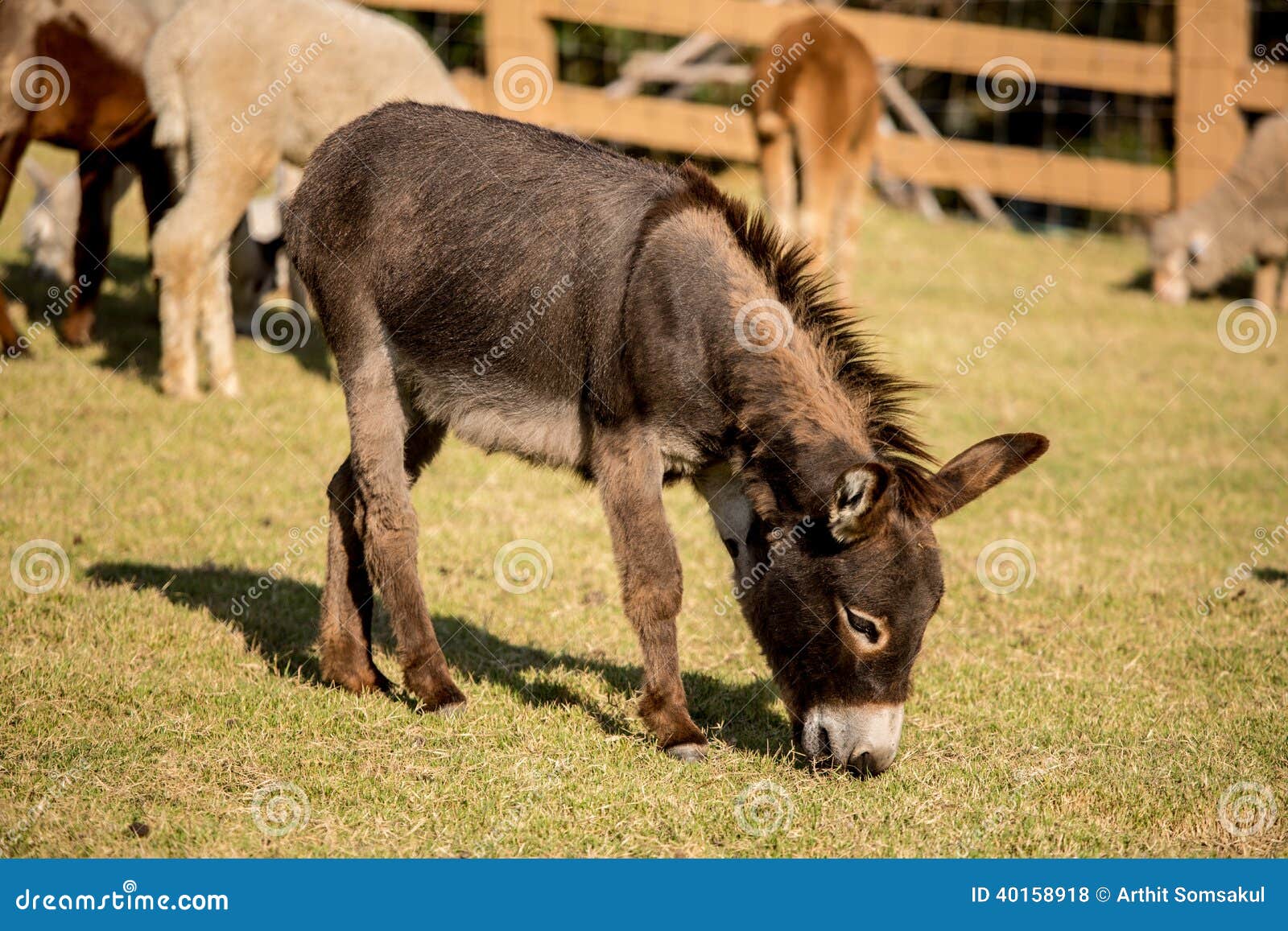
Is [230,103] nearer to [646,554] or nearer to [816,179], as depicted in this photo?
[816,179]

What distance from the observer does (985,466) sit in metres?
3.85

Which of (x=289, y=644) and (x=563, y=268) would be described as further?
(x=289, y=644)

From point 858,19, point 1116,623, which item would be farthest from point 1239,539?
point 858,19

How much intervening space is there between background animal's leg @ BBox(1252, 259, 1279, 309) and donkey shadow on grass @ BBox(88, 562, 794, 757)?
1018 centimetres

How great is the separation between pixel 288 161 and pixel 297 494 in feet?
7.64

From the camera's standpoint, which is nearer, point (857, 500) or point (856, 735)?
point (857, 500)

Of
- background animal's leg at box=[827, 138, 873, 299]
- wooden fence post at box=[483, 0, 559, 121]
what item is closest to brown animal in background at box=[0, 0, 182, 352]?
wooden fence post at box=[483, 0, 559, 121]

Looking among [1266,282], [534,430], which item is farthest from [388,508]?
[1266,282]

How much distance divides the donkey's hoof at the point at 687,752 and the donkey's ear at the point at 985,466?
1.05 meters

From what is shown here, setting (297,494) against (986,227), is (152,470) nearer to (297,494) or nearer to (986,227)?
(297,494)

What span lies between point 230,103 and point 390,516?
428cm

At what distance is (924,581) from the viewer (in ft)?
12.1

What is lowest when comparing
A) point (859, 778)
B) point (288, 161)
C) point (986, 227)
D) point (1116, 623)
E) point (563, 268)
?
point (986, 227)

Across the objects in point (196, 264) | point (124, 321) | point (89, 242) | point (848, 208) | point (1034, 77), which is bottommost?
point (124, 321)
